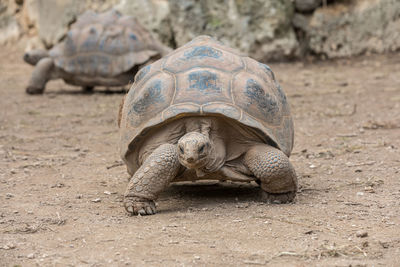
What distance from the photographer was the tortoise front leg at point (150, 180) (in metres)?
3.01

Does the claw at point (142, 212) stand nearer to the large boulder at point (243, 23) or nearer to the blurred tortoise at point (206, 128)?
the blurred tortoise at point (206, 128)

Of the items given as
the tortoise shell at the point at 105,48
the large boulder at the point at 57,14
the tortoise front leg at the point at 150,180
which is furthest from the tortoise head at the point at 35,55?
the tortoise front leg at the point at 150,180

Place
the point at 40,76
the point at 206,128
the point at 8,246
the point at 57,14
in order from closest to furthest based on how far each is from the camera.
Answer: the point at 8,246, the point at 206,128, the point at 40,76, the point at 57,14

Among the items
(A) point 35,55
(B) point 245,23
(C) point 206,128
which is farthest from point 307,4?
(C) point 206,128

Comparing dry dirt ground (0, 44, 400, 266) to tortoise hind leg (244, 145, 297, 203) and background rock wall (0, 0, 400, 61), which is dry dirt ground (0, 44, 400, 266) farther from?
background rock wall (0, 0, 400, 61)

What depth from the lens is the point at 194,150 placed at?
2.87m

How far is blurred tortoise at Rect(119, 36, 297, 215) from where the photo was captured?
304 cm

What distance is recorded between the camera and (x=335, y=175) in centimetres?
385

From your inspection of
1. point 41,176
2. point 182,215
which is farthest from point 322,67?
point 182,215

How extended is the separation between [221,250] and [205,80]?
43.1 inches

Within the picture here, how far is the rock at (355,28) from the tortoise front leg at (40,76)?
4.54 m

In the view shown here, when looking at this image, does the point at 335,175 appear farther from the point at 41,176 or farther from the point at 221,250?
the point at 41,176

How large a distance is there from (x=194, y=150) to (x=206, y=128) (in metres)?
0.29

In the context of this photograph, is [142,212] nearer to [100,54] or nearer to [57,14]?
[100,54]
